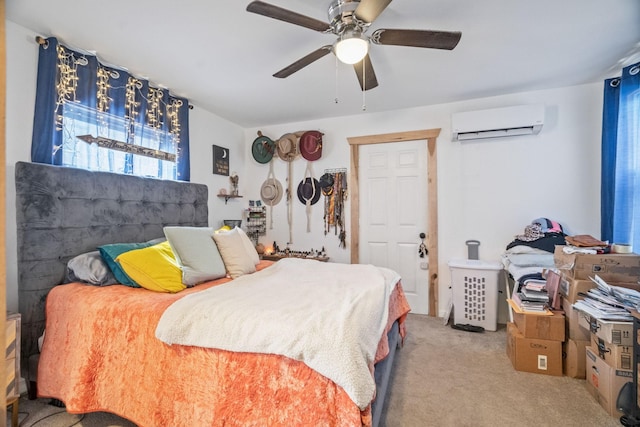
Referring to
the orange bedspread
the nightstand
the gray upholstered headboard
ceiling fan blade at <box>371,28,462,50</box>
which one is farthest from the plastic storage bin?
the nightstand

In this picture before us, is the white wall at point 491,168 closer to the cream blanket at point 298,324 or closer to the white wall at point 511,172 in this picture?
the white wall at point 511,172

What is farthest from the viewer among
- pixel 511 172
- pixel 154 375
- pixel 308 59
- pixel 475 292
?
pixel 511 172

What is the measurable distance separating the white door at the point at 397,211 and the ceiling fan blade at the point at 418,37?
74.3 inches

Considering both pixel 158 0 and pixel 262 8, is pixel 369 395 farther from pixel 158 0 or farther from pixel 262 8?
pixel 158 0

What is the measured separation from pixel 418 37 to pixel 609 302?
1.99 metres

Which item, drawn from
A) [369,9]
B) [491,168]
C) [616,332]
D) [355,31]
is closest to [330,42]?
[355,31]

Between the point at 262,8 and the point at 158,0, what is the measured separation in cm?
74

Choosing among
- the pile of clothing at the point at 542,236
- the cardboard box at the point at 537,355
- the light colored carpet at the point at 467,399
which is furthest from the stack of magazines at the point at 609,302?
the pile of clothing at the point at 542,236

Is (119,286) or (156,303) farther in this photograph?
(119,286)

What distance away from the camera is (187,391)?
1324 millimetres

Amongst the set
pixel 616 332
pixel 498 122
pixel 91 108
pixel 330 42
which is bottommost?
pixel 616 332

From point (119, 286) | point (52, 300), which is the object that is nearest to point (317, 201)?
point (119, 286)

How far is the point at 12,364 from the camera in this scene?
1.55 metres

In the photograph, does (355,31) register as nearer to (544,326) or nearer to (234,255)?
(234,255)
